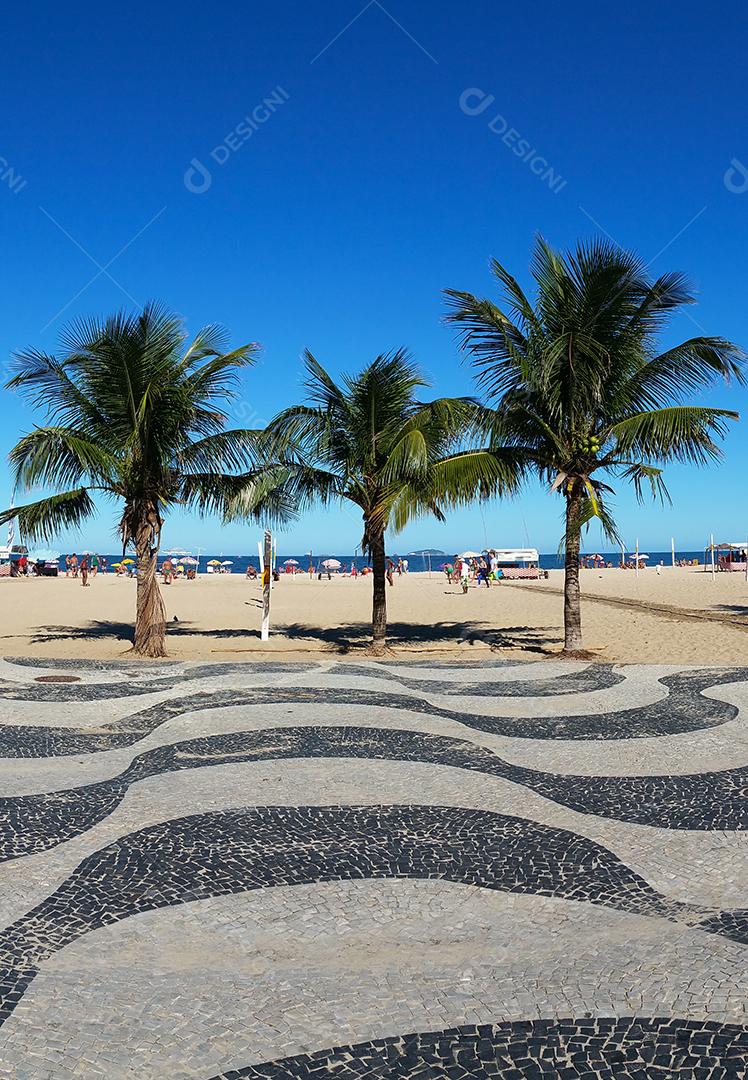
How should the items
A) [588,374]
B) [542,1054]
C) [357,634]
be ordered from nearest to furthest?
[542,1054] → [588,374] → [357,634]

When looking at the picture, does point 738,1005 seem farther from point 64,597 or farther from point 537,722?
point 64,597

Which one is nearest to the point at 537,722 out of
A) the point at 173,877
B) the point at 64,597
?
the point at 173,877

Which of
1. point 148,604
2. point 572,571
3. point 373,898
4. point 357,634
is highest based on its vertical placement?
point 572,571

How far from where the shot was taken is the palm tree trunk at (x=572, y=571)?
14820 millimetres

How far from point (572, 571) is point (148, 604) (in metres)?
8.20

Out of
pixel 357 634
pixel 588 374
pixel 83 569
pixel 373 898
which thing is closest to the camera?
pixel 373 898

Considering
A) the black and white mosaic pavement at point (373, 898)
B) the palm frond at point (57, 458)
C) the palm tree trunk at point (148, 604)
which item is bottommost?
the black and white mosaic pavement at point (373, 898)

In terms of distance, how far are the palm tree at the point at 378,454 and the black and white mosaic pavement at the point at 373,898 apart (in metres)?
6.58

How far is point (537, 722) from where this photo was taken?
866 centimetres

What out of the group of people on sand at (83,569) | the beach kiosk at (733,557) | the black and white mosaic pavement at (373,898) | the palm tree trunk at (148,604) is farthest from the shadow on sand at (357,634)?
the beach kiosk at (733,557)

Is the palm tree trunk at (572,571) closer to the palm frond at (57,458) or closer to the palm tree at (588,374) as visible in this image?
the palm tree at (588,374)

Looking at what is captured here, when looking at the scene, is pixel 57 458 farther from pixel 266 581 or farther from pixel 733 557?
pixel 733 557

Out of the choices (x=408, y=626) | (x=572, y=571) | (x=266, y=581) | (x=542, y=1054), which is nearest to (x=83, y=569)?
(x=408, y=626)

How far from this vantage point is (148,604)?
1538cm
